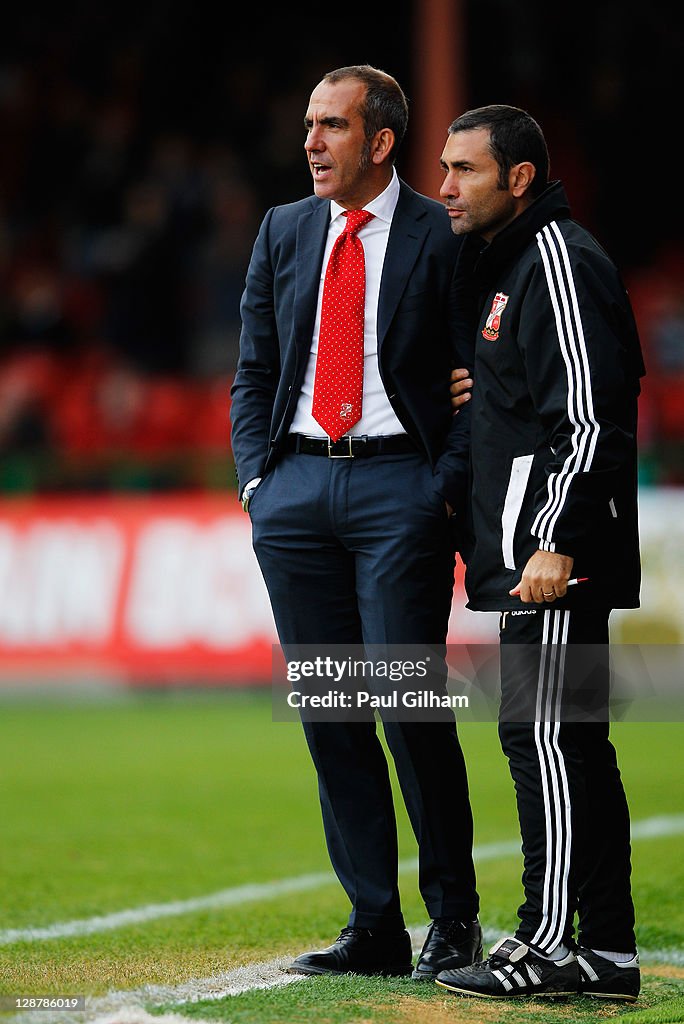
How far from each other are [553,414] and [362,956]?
1471 millimetres

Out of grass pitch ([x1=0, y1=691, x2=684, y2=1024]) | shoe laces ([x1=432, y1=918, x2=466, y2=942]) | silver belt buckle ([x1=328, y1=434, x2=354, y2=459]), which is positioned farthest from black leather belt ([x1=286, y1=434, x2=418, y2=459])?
grass pitch ([x1=0, y1=691, x2=684, y2=1024])

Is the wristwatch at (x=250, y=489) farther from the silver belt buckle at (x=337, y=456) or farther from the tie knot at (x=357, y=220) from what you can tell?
the tie knot at (x=357, y=220)

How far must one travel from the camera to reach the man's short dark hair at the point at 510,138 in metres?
3.92

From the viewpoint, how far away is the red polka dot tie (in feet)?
13.6

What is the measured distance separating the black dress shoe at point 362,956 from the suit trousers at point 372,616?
1.3 inches

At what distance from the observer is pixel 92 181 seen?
1572 cm

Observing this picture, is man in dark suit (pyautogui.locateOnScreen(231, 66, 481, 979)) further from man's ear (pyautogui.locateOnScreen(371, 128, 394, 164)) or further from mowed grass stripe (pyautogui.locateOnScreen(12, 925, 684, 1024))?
mowed grass stripe (pyautogui.locateOnScreen(12, 925, 684, 1024))

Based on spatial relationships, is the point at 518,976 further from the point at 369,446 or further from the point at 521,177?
the point at 521,177

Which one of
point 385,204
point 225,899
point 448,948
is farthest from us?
point 225,899

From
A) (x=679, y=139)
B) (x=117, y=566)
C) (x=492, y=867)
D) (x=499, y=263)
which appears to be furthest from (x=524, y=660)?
(x=679, y=139)

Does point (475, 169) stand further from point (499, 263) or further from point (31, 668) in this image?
point (31, 668)

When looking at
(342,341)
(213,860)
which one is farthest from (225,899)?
(342,341)

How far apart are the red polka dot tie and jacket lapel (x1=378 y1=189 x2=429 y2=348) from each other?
7cm

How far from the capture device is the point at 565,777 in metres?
3.76
